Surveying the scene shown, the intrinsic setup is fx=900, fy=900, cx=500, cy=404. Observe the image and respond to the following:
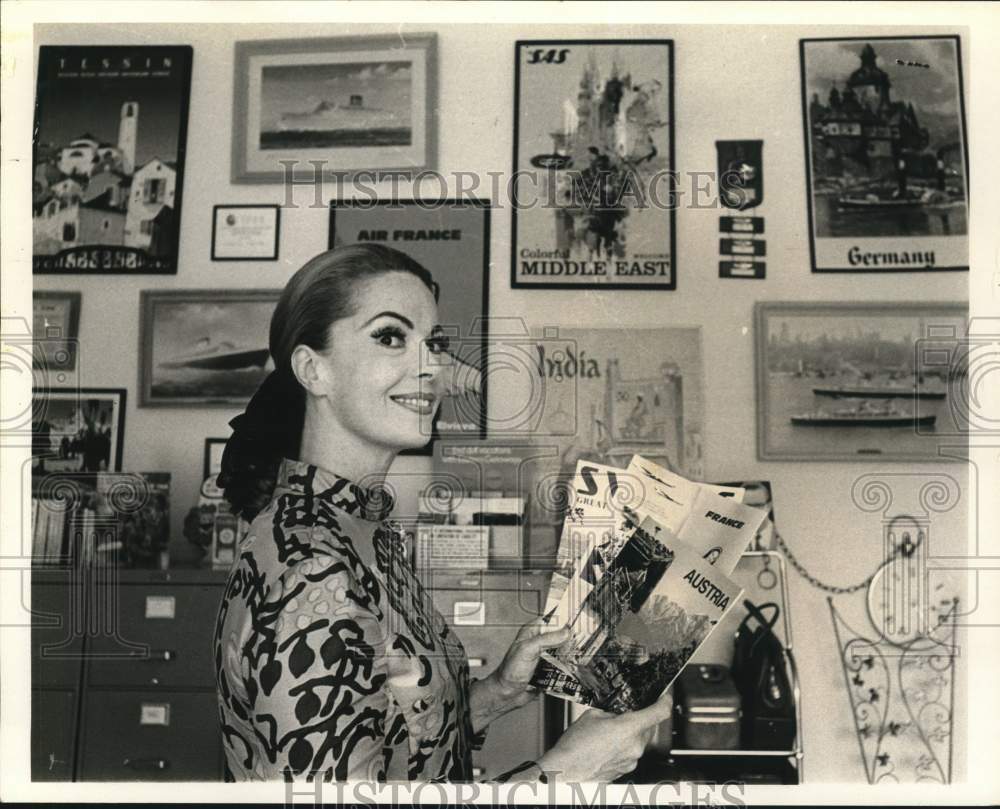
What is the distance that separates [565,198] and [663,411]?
522 mm

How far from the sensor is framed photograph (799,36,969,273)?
201cm

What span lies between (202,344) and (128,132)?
1.65ft

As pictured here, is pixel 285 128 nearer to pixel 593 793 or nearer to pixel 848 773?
pixel 593 793

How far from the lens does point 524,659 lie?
190cm

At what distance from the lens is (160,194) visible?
201 centimetres

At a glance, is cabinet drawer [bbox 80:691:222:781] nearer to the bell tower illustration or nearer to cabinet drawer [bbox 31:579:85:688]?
cabinet drawer [bbox 31:579:85:688]

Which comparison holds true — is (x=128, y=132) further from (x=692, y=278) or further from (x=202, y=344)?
(x=692, y=278)

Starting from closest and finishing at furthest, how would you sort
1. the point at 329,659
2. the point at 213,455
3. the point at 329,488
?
the point at 329,659 < the point at 329,488 < the point at 213,455

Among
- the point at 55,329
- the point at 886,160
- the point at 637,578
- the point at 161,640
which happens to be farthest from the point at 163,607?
the point at 886,160

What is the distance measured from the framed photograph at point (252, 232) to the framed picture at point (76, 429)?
1.37ft

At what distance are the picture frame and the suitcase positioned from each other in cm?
112

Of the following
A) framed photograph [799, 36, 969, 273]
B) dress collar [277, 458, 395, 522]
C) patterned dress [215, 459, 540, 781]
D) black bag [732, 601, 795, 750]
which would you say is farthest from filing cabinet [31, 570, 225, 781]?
framed photograph [799, 36, 969, 273]

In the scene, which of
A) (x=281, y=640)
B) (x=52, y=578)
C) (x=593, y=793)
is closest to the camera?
(x=281, y=640)

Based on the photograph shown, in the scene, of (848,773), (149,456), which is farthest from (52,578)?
(848,773)
